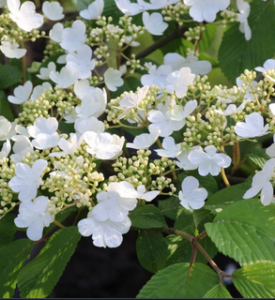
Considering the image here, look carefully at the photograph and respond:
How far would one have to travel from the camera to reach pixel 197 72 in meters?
1.32

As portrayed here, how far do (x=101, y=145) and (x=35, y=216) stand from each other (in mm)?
151

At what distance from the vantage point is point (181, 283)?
0.80 metres

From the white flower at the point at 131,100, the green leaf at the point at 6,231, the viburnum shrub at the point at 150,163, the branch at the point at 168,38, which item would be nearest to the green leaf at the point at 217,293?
the viburnum shrub at the point at 150,163

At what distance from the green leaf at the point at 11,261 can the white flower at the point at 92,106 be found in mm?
257

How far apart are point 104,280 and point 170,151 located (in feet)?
3.73

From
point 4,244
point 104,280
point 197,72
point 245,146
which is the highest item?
point 197,72

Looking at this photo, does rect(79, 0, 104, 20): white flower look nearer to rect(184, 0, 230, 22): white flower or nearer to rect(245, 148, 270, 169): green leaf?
rect(184, 0, 230, 22): white flower

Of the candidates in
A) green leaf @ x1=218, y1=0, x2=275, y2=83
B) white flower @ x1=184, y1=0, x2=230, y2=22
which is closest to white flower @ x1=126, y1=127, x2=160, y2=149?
white flower @ x1=184, y1=0, x2=230, y2=22

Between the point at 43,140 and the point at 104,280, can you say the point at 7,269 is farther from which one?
the point at 104,280

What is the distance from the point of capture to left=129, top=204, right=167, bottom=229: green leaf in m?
0.94

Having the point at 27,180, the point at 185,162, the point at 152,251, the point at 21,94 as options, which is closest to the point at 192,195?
the point at 185,162

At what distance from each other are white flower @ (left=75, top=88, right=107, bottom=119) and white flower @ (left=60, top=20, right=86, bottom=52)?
215 mm

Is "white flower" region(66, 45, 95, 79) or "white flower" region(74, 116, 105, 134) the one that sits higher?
"white flower" region(74, 116, 105, 134)

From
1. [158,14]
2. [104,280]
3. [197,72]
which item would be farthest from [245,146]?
[104,280]
